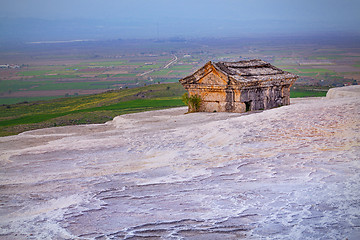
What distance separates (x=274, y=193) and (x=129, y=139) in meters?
4.59

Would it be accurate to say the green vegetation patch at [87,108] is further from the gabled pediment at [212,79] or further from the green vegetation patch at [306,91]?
the green vegetation patch at [306,91]

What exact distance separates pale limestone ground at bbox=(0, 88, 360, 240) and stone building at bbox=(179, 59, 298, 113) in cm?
530

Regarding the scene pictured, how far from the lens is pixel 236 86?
15227mm

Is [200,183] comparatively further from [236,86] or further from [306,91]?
[306,91]

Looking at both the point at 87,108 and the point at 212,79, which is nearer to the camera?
the point at 212,79

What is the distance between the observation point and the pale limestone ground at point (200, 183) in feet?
16.1

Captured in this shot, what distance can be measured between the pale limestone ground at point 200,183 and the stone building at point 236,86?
5298 millimetres

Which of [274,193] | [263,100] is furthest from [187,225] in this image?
[263,100]

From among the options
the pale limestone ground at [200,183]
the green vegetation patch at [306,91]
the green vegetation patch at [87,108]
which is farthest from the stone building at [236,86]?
the green vegetation patch at [306,91]

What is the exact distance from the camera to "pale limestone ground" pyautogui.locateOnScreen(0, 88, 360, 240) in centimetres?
491

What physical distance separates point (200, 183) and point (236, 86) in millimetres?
9248

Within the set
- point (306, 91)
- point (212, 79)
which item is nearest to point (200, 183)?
point (212, 79)

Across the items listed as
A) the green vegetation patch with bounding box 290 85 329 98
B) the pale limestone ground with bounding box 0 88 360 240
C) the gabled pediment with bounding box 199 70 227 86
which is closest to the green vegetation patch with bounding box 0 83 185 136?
the gabled pediment with bounding box 199 70 227 86

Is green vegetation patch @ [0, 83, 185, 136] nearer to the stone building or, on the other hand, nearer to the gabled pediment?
the stone building
